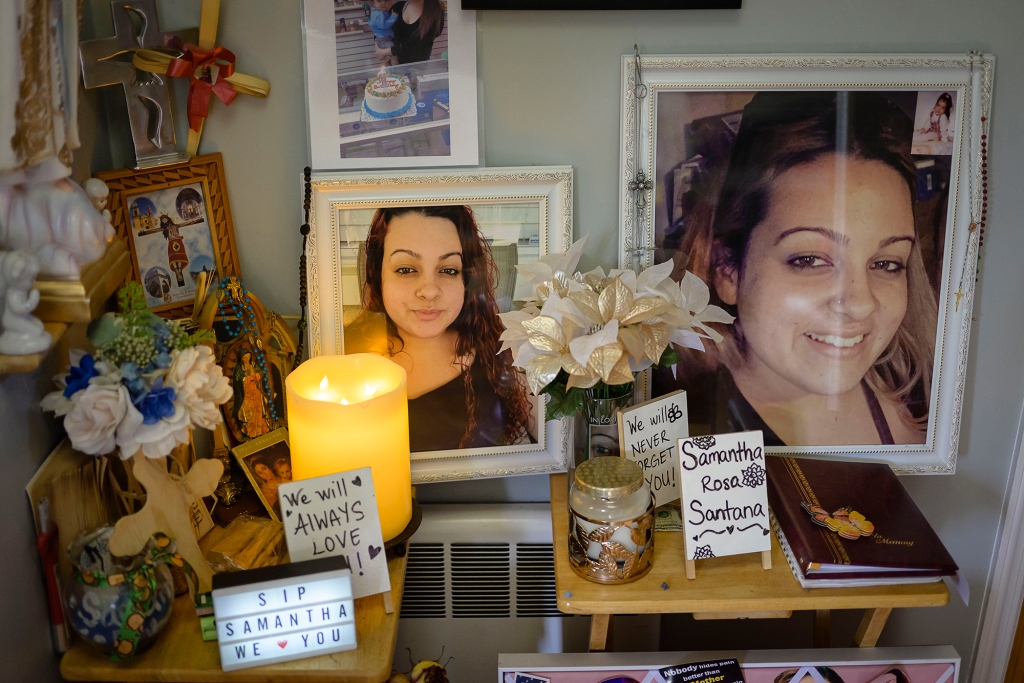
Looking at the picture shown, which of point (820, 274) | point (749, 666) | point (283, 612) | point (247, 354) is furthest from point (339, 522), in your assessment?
point (820, 274)

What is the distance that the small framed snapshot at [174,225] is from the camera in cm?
124

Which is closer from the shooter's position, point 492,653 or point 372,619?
point 372,619

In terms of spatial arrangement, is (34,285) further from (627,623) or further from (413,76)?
(627,623)

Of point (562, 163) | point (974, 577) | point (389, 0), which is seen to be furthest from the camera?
point (974, 577)

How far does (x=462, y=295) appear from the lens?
1342 millimetres

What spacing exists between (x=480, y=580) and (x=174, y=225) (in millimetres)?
829

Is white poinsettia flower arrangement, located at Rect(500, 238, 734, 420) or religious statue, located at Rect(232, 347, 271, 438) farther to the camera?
religious statue, located at Rect(232, 347, 271, 438)

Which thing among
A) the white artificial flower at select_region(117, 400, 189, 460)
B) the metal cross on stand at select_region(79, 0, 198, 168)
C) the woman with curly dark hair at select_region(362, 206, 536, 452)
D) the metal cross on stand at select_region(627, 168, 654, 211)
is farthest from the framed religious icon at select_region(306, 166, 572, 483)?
the white artificial flower at select_region(117, 400, 189, 460)

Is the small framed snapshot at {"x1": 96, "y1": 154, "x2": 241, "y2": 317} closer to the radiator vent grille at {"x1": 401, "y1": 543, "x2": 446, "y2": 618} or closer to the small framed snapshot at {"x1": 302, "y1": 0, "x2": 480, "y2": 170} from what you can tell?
the small framed snapshot at {"x1": 302, "y1": 0, "x2": 480, "y2": 170}

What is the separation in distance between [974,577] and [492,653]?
0.99 meters

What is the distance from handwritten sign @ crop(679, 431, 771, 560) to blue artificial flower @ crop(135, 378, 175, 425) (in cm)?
69

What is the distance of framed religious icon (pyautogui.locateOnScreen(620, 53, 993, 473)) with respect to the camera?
50.4 inches

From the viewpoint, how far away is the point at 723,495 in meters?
1.16

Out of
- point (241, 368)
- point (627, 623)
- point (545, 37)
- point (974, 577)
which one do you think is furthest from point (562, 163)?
point (974, 577)
